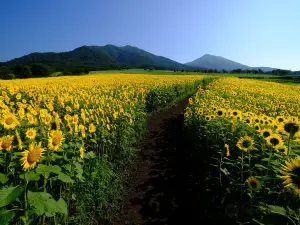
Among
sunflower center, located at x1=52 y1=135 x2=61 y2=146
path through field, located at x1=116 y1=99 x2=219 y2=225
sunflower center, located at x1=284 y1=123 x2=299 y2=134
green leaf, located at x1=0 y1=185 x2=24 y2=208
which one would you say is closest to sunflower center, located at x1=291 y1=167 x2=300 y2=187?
sunflower center, located at x1=284 y1=123 x2=299 y2=134

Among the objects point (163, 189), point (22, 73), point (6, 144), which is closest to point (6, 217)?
point (6, 144)

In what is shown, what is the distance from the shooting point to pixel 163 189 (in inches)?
232

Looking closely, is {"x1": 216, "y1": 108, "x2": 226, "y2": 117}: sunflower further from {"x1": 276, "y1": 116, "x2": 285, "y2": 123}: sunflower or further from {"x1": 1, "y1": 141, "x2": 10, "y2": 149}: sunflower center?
{"x1": 1, "y1": 141, "x2": 10, "y2": 149}: sunflower center

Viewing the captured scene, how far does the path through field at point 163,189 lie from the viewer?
482 centimetres

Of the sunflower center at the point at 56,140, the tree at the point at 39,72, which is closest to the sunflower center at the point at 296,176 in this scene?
the sunflower center at the point at 56,140

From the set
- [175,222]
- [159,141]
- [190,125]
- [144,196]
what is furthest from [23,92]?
[175,222]

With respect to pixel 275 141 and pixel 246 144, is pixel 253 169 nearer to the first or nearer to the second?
pixel 246 144

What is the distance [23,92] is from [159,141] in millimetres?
8032

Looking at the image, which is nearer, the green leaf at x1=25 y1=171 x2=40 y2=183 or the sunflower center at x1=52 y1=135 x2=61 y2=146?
the green leaf at x1=25 y1=171 x2=40 y2=183

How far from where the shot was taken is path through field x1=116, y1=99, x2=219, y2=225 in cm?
482

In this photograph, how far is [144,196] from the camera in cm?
566

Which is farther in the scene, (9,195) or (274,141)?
(274,141)

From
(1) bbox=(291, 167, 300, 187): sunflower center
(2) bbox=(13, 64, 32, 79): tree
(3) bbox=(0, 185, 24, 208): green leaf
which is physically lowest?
(3) bbox=(0, 185, 24, 208): green leaf

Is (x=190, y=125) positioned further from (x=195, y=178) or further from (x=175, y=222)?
(x=175, y=222)
